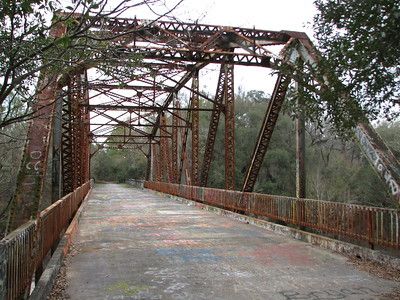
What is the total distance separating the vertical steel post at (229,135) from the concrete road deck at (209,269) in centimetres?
605

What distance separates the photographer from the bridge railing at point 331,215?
7.09 m

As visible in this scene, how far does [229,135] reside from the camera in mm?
17562

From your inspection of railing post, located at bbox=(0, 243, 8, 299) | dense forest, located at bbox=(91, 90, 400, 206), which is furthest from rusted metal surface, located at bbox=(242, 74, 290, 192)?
dense forest, located at bbox=(91, 90, 400, 206)

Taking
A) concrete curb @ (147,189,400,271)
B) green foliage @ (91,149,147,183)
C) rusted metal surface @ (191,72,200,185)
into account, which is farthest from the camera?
green foliage @ (91,149,147,183)

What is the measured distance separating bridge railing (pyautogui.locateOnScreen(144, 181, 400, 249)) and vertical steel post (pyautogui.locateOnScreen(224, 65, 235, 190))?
1.06 metres

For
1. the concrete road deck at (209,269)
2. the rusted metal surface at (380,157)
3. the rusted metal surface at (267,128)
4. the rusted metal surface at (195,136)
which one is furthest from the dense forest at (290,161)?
the rusted metal surface at (380,157)

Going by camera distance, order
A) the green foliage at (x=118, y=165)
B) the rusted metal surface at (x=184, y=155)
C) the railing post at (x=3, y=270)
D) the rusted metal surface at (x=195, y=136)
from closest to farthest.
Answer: the railing post at (x=3, y=270) < the rusted metal surface at (x=195, y=136) < the rusted metal surface at (x=184, y=155) < the green foliage at (x=118, y=165)

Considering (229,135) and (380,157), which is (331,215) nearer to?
(380,157)

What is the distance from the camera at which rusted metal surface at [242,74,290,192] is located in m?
13.7

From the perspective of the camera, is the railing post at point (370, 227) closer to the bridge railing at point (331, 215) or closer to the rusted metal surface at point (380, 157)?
the bridge railing at point (331, 215)

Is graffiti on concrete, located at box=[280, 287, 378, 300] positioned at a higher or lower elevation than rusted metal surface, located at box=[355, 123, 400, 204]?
lower

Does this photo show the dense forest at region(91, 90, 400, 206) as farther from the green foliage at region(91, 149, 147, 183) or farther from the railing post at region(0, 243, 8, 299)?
the railing post at region(0, 243, 8, 299)

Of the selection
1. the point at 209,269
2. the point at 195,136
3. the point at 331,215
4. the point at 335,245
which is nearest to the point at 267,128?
the point at 331,215

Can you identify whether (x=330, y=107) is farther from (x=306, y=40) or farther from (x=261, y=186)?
(x=261, y=186)
